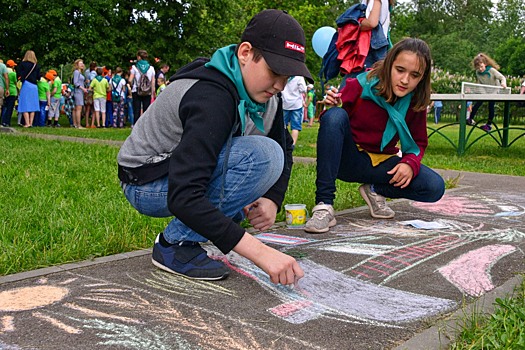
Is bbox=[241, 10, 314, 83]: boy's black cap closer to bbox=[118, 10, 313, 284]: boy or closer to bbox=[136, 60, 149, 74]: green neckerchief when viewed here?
bbox=[118, 10, 313, 284]: boy

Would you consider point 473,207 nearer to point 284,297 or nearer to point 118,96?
point 284,297

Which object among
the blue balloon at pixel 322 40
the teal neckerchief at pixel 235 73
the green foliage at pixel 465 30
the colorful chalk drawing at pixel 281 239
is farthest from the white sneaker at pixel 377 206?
the green foliage at pixel 465 30

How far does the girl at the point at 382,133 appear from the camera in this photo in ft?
12.1

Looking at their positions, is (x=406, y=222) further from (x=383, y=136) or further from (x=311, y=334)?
(x=311, y=334)

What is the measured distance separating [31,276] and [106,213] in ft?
3.89

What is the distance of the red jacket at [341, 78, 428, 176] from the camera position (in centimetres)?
387

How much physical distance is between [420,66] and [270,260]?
203 cm

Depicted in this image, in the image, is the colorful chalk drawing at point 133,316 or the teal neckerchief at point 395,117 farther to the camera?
the teal neckerchief at point 395,117

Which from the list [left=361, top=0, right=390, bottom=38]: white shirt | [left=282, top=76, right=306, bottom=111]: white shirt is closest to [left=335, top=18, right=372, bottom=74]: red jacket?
[left=361, top=0, right=390, bottom=38]: white shirt

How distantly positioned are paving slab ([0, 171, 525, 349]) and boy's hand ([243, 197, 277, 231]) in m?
0.23

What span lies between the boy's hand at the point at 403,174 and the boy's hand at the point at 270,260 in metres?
1.78

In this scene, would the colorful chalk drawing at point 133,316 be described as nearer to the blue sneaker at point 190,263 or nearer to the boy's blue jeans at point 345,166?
the blue sneaker at point 190,263

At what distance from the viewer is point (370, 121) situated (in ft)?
12.8

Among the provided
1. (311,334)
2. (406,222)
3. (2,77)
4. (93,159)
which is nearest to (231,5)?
(2,77)
